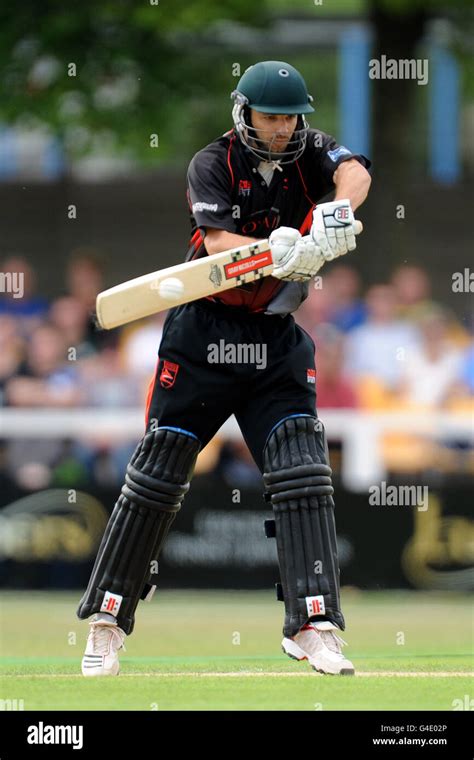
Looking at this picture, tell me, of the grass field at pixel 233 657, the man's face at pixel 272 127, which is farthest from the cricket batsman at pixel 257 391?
the grass field at pixel 233 657

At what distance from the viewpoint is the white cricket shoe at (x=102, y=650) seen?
7059 millimetres

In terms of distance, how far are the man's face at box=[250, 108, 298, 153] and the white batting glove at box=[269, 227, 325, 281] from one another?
44 centimetres

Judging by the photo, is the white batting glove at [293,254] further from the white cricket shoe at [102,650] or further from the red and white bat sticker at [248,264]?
the white cricket shoe at [102,650]

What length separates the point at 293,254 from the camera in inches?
261

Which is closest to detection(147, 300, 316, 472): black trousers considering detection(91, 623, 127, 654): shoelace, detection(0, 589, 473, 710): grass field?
detection(91, 623, 127, 654): shoelace

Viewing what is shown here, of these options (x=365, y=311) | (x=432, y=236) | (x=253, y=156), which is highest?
(x=432, y=236)

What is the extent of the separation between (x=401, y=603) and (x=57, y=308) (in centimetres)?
360

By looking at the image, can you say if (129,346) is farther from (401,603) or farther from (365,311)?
(401,603)

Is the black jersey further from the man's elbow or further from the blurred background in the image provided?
the blurred background

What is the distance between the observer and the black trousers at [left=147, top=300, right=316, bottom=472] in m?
7.06

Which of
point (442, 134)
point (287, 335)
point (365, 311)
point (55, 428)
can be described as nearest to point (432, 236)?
point (442, 134)

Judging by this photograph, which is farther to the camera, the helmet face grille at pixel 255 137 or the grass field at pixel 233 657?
the helmet face grille at pixel 255 137

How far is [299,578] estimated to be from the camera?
6.90m

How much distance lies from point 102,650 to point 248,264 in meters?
1.81
